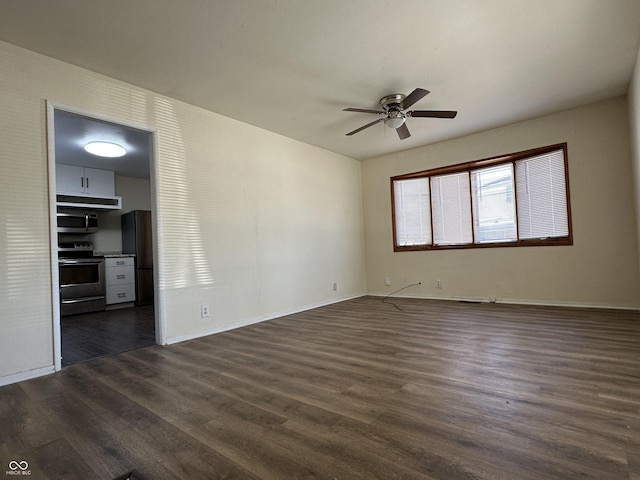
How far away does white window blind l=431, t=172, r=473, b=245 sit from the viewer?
198 inches

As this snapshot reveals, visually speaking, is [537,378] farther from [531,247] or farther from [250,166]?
[250,166]

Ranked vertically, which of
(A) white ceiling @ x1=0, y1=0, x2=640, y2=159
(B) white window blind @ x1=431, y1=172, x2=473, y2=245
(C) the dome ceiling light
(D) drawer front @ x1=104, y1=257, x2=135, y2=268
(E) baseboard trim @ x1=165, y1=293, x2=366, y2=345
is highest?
(A) white ceiling @ x1=0, y1=0, x2=640, y2=159

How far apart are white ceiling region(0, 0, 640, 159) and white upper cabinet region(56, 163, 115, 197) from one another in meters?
3.40

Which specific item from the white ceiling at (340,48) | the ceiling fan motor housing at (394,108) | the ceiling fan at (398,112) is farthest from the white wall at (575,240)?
the ceiling fan motor housing at (394,108)

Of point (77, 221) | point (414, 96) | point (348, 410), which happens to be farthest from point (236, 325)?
point (77, 221)

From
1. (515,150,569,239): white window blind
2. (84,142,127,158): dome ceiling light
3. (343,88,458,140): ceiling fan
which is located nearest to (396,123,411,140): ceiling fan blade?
(343,88,458,140): ceiling fan

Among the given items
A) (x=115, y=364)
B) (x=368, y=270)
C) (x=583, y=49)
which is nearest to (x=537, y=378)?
(x=583, y=49)

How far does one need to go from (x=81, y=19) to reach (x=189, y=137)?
137 cm

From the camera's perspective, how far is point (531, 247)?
14.5 feet

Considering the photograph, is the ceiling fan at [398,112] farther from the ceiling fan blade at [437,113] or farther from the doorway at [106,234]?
the doorway at [106,234]

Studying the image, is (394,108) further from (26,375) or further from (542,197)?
(26,375)

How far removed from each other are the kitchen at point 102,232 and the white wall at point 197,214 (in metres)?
0.97

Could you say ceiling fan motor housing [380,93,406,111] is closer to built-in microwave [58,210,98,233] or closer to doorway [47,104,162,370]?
doorway [47,104,162,370]

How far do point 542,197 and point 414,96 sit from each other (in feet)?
8.48
